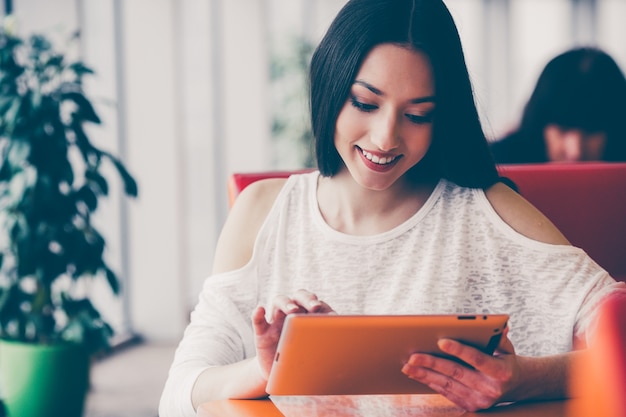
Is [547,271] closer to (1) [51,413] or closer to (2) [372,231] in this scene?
(2) [372,231]

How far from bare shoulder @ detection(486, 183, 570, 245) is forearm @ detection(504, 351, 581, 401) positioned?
1.02 ft

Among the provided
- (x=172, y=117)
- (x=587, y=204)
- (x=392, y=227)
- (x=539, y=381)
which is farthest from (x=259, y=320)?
(x=172, y=117)

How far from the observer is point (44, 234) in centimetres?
288

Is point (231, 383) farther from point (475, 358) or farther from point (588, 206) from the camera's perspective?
point (588, 206)

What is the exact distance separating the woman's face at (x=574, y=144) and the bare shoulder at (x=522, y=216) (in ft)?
3.71

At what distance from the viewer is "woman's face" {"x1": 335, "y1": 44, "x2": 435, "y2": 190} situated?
133 centimetres

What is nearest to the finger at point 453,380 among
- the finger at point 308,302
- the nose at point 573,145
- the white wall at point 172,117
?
the finger at point 308,302

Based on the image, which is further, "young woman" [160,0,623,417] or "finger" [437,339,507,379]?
"young woman" [160,0,623,417]

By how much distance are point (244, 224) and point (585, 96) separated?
4.79 feet

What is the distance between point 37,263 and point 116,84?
6.14ft

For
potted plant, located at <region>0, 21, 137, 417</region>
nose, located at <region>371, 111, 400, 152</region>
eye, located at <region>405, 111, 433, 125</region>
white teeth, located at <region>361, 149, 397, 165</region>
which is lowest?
potted plant, located at <region>0, 21, 137, 417</region>

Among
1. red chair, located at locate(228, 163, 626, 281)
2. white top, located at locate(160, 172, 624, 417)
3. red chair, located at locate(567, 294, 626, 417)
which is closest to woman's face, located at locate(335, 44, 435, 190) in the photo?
white top, located at locate(160, 172, 624, 417)

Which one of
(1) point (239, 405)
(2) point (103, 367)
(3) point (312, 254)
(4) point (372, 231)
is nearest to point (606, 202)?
(4) point (372, 231)

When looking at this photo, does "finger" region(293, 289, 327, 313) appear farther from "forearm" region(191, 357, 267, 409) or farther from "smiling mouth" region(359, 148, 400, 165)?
"smiling mouth" region(359, 148, 400, 165)
